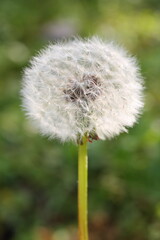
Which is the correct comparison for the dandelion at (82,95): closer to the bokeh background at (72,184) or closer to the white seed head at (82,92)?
the white seed head at (82,92)

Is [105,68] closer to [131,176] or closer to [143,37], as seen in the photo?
[131,176]

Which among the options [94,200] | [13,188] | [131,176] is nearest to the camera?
[131,176]

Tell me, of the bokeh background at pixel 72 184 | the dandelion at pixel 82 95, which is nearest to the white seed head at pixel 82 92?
the dandelion at pixel 82 95

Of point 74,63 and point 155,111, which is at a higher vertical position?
point 155,111

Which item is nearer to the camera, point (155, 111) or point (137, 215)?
point (137, 215)

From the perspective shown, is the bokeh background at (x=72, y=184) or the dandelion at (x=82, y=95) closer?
the dandelion at (x=82, y=95)

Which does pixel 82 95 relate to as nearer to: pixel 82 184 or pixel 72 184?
pixel 82 184

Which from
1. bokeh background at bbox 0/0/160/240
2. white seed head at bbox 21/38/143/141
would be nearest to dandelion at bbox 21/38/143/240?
white seed head at bbox 21/38/143/141

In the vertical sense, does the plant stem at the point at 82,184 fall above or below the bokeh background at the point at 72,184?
below

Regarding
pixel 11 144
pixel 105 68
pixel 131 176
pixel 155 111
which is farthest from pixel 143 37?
pixel 105 68
